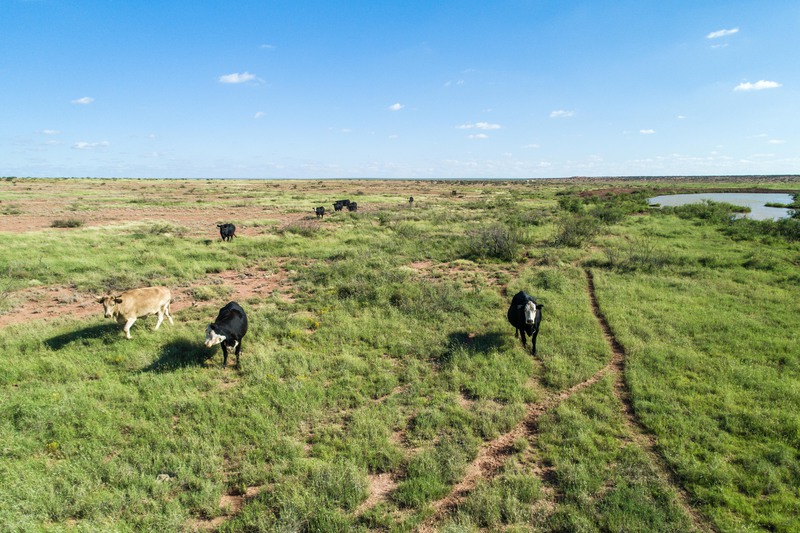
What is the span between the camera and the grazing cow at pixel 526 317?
8883 millimetres

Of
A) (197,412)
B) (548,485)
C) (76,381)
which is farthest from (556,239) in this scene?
(76,381)

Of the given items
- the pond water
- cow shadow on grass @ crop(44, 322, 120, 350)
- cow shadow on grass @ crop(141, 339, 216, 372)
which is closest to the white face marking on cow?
cow shadow on grass @ crop(141, 339, 216, 372)

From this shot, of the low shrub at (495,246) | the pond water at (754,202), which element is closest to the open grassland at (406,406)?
the low shrub at (495,246)

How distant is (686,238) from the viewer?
78.1 feet

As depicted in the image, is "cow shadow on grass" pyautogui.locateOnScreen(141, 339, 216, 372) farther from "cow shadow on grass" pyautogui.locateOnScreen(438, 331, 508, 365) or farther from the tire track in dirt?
the tire track in dirt

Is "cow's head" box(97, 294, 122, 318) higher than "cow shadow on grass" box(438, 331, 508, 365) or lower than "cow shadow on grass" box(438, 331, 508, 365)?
higher

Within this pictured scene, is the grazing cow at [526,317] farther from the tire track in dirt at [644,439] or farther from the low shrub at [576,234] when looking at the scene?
the low shrub at [576,234]

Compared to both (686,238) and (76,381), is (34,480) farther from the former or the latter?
(686,238)

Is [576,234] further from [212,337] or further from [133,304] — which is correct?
[133,304]

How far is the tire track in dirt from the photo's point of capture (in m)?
4.80

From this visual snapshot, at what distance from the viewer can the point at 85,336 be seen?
9562 mm

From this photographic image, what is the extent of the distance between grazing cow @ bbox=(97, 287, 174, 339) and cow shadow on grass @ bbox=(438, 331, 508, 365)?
7.96 meters

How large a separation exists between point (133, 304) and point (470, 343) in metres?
9.03

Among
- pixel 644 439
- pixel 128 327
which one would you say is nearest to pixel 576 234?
pixel 644 439
